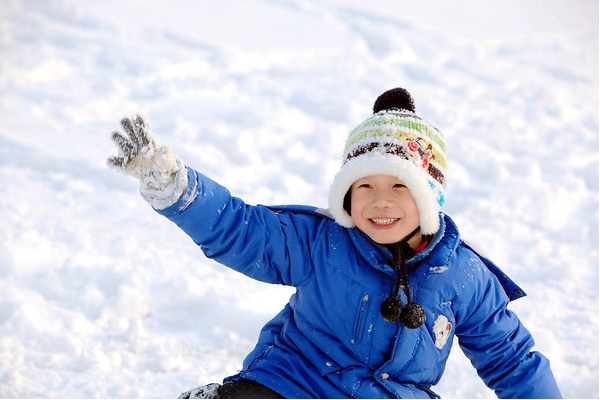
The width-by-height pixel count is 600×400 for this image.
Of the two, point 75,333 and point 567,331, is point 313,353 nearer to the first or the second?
point 75,333

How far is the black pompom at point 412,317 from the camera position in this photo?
144 centimetres

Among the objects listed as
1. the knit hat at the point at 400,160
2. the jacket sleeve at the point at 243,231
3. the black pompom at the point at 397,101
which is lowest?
the jacket sleeve at the point at 243,231

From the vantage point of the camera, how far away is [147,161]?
4.43 ft

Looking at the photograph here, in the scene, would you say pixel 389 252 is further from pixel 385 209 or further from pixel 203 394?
pixel 203 394

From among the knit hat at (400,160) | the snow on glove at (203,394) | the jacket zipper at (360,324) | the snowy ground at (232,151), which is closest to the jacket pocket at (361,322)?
the jacket zipper at (360,324)

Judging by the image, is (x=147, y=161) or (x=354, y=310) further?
(x=354, y=310)

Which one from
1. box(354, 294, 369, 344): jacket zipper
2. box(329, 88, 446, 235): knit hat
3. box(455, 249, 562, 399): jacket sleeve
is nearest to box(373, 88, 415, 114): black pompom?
box(329, 88, 446, 235): knit hat

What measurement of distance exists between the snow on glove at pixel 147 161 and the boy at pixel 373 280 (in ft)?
0.19

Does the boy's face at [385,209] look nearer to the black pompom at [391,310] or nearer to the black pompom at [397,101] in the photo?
the black pompom at [391,310]

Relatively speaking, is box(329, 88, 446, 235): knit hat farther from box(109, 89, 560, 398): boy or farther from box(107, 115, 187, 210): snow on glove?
box(107, 115, 187, 210): snow on glove

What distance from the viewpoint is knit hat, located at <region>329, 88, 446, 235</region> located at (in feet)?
4.95

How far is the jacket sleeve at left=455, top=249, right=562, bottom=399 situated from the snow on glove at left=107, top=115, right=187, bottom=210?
78cm

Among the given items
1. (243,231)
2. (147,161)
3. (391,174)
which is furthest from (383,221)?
(147,161)

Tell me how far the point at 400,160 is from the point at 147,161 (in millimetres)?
597
